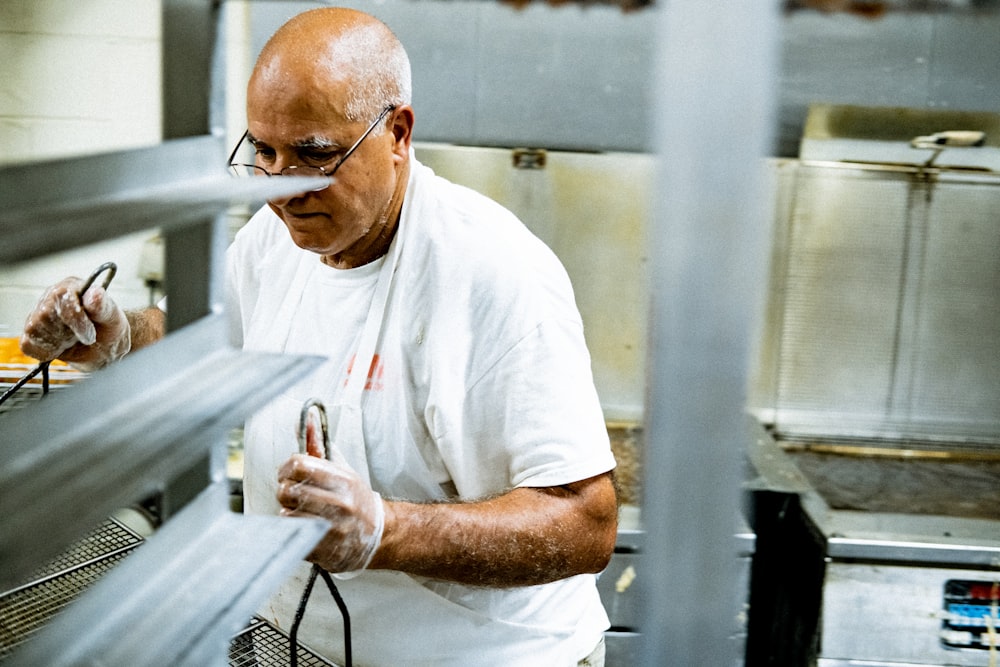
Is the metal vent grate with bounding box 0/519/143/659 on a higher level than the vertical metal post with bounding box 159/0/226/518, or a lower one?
lower

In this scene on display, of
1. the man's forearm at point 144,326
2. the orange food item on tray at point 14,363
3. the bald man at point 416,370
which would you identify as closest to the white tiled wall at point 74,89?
the orange food item on tray at point 14,363

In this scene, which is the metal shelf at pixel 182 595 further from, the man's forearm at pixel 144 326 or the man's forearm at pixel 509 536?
the man's forearm at pixel 144 326

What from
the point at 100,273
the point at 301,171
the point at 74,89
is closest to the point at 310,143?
the point at 301,171

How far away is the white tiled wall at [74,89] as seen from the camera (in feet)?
10.5

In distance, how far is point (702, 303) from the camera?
1.70 ft

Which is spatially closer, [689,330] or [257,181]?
[689,330]

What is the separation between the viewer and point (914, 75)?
2.97 meters

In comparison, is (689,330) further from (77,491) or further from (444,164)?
(444,164)

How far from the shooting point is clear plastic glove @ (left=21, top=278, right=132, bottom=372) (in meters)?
1.50

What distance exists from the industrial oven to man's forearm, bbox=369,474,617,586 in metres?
1.29

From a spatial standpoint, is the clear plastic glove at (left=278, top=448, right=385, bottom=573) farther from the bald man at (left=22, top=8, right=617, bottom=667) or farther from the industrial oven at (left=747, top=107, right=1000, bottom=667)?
the industrial oven at (left=747, top=107, right=1000, bottom=667)

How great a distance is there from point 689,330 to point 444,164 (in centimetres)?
264

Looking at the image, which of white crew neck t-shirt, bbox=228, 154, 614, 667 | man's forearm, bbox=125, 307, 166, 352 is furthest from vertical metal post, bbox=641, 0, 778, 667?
man's forearm, bbox=125, 307, 166, 352

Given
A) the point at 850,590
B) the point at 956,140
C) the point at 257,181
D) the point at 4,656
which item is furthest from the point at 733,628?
the point at 956,140
